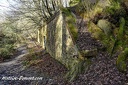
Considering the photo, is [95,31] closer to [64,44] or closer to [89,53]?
[64,44]

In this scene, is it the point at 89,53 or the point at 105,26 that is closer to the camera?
the point at 89,53

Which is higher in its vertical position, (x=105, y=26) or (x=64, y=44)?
(x=105, y=26)

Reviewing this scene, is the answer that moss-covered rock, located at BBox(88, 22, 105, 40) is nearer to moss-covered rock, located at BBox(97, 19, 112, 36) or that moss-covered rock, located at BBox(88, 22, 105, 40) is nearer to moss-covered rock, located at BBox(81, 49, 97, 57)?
moss-covered rock, located at BBox(97, 19, 112, 36)

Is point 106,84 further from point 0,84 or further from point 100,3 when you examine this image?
point 100,3

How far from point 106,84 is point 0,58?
1332 centimetres

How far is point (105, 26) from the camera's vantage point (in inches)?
385

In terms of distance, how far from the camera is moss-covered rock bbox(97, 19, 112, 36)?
9.41m

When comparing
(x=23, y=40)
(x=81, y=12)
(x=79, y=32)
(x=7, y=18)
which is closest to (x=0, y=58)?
(x=7, y=18)

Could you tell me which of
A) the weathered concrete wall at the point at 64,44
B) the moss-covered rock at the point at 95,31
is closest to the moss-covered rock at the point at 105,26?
the moss-covered rock at the point at 95,31

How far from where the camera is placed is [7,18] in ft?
57.3

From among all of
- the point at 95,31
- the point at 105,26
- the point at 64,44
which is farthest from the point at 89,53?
the point at 64,44

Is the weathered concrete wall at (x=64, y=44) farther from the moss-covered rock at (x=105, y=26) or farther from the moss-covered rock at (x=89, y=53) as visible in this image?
the moss-covered rock at (x=105, y=26)

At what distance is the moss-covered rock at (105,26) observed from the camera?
9.41 meters

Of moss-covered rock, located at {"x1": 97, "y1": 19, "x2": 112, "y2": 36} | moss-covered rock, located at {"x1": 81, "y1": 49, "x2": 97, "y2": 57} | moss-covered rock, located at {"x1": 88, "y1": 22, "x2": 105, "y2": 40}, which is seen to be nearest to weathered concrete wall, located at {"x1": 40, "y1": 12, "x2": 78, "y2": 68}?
moss-covered rock, located at {"x1": 81, "y1": 49, "x2": 97, "y2": 57}
